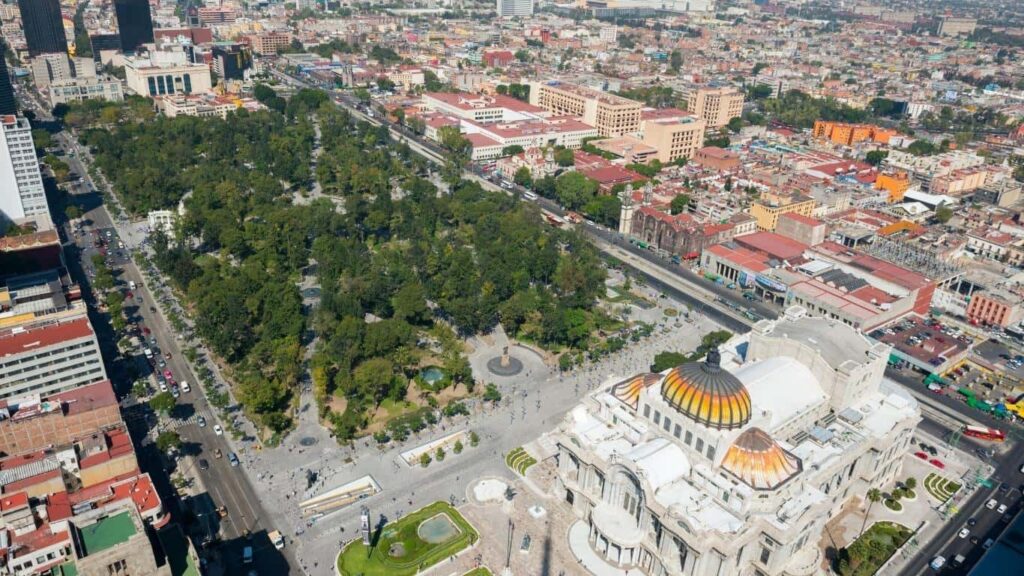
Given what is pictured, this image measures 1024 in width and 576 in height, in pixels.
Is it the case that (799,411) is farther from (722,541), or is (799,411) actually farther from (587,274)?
(587,274)

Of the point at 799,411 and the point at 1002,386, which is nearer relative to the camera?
the point at 799,411

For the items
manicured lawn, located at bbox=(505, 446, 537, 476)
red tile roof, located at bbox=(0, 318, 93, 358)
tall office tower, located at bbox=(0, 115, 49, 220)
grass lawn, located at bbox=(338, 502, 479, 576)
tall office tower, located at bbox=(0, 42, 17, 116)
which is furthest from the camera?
tall office tower, located at bbox=(0, 42, 17, 116)

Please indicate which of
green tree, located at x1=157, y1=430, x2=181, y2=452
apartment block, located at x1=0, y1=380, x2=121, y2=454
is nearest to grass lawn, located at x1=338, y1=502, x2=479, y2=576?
green tree, located at x1=157, y1=430, x2=181, y2=452

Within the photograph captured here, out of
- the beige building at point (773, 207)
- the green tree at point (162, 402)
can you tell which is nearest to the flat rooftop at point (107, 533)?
the green tree at point (162, 402)

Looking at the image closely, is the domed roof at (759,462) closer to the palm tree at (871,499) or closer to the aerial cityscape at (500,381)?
the aerial cityscape at (500,381)

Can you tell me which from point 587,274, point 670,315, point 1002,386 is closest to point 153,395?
point 587,274

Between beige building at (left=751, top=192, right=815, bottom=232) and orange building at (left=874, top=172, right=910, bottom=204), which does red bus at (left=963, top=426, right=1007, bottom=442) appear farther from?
orange building at (left=874, top=172, right=910, bottom=204)
